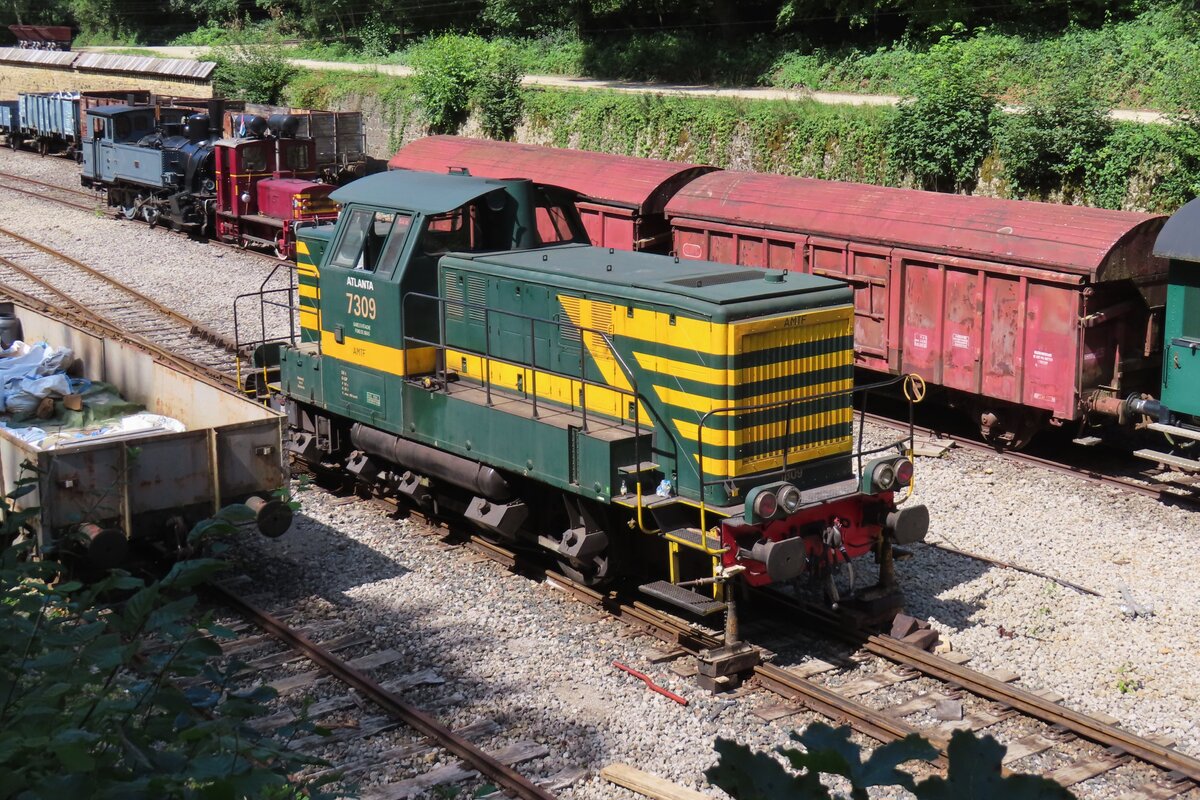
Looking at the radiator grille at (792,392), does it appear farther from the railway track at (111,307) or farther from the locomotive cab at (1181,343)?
the railway track at (111,307)

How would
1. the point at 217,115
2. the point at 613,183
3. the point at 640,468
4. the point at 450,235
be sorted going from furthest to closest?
the point at 217,115, the point at 613,183, the point at 450,235, the point at 640,468

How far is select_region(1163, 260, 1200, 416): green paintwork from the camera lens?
1288cm

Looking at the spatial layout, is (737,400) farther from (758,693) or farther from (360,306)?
(360,306)

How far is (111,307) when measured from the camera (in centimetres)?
2036

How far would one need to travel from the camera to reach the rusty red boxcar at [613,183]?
736 inches

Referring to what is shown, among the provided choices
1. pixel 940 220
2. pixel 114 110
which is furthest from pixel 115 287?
pixel 940 220

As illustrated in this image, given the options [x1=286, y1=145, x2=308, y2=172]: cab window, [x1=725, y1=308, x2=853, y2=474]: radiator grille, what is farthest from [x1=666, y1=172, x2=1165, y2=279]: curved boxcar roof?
[x1=286, y1=145, x2=308, y2=172]: cab window

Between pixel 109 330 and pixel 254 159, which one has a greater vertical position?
pixel 254 159

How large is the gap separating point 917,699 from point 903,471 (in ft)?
6.02

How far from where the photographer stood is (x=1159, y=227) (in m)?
13.8

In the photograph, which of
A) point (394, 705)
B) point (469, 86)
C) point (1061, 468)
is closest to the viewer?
point (394, 705)

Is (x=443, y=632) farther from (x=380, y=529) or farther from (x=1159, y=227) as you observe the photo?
(x=1159, y=227)

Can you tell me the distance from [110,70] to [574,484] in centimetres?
4784

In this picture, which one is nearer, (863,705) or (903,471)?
(863,705)
